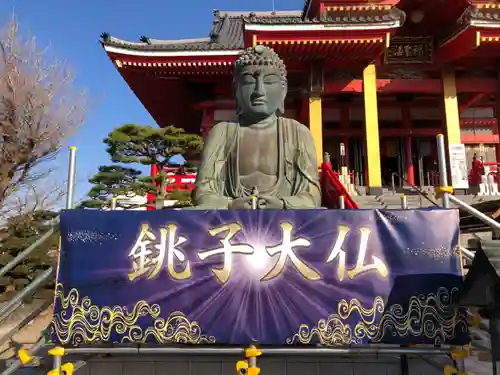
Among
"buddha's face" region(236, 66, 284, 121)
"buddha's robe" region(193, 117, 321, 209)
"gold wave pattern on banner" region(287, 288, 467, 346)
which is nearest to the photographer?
"gold wave pattern on banner" region(287, 288, 467, 346)

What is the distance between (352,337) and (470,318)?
4.53ft

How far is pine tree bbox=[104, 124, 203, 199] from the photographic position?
10234mm

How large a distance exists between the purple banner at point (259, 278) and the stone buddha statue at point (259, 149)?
1.22 metres

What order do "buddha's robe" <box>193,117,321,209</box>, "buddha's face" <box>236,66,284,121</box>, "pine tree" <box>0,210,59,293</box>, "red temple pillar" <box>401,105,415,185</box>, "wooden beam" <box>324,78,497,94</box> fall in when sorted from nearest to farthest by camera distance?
1. "buddha's robe" <box>193,117,321,209</box>
2. "buddha's face" <box>236,66,284,121</box>
3. "pine tree" <box>0,210,59,293</box>
4. "wooden beam" <box>324,78,497,94</box>
5. "red temple pillar" <box>401,105,415,185</box>

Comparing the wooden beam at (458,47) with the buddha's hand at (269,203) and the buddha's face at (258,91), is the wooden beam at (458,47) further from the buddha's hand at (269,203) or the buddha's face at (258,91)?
the buddha's hand at (269,203)

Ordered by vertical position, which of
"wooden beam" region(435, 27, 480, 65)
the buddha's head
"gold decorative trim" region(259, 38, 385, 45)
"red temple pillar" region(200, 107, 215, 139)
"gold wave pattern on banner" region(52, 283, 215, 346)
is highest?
"wooden beam" region(435, 27, 480, 65)

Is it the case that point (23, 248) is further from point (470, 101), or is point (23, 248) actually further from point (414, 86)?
point (470, 101)

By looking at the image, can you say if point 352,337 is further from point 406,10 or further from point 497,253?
point 406,10

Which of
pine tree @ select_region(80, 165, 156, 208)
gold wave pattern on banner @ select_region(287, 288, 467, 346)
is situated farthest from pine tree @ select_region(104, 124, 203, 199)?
gold wave pattern on banner @ select_region(287, 288, 467, 346)

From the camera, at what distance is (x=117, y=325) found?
286 cm

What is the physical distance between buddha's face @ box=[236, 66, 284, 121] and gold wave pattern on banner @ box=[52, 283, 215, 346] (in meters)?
2.45

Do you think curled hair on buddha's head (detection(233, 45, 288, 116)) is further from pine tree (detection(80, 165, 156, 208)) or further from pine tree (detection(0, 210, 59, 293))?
pine tree (detection(80, 165, 156, 208))

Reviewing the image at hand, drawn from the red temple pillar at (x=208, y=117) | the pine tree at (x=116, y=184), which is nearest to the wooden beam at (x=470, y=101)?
the red temple pillar at (x=208, y=117)

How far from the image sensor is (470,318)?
11.3 ft
